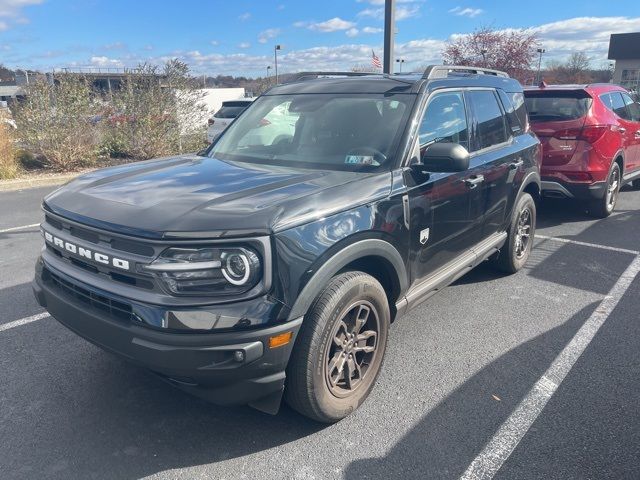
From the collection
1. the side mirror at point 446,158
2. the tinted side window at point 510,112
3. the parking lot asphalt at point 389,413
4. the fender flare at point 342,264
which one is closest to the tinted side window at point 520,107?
the tinted side window at point 510,112

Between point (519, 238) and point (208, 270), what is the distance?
3.94m

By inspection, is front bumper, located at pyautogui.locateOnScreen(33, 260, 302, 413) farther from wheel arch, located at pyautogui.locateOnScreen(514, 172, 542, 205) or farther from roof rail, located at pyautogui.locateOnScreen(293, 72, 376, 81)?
wheel arch, located at pyautogui.locateOnScreen(514, 172, 542, 205)

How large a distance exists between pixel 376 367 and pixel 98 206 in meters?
1.87

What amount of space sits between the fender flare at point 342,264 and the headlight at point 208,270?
27 cm

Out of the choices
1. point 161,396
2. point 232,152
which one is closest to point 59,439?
point 161,396

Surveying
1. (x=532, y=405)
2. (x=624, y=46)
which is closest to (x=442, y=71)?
(x=532, y=405)

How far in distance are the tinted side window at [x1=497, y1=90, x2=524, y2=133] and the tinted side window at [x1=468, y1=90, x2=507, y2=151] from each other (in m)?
0.16

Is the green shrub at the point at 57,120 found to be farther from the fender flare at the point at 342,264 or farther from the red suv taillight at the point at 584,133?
the fender flare at the point at 342,264

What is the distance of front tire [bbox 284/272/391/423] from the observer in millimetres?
2592

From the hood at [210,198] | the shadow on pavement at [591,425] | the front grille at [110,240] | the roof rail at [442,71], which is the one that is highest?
the roof rail at [442,71]

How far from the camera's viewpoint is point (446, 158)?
3.13 m

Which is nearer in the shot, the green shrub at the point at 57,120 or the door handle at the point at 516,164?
the door handle at the point at 516,164

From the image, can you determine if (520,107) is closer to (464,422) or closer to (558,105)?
(558,105)

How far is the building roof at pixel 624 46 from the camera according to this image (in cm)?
4291
